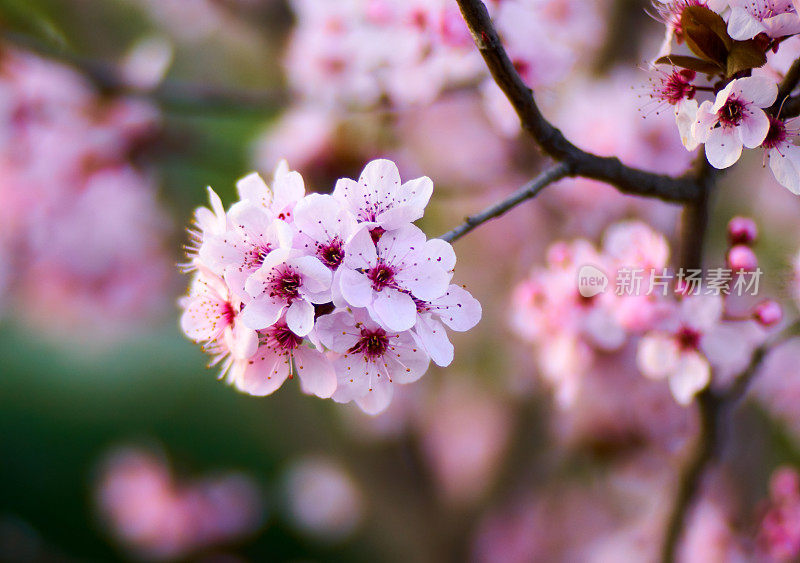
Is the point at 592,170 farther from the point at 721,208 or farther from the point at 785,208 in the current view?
the point at 785,208

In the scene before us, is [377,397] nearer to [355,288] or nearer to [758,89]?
[355,288]

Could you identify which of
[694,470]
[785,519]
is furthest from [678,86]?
[785,519]

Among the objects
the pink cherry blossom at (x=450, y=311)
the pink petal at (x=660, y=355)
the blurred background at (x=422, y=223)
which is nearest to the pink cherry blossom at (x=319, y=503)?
the blurred background at (x=422, y=223)

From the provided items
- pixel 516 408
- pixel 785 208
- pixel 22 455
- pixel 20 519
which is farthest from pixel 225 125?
pixel 785 208

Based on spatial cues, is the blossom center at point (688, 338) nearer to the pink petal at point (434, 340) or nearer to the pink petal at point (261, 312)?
the pink petal at point (434, 340)

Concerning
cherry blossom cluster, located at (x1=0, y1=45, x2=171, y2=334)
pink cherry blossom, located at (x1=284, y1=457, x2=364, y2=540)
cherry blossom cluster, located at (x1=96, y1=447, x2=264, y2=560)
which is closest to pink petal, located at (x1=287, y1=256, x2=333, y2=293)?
cherry blossom cluster, located at (x1=0, y1=45, x2=171, y2=334)

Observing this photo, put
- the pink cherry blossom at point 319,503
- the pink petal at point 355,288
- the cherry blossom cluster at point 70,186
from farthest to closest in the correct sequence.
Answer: the pink cherry blossom at point 319,503
the cherry blossom cluster at point 70,186
the pink petal at point 355,288

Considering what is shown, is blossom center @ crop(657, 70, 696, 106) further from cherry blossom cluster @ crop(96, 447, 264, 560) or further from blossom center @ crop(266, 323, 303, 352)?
cherry blossom cluster @ crop(96, 447, 264, 560)
